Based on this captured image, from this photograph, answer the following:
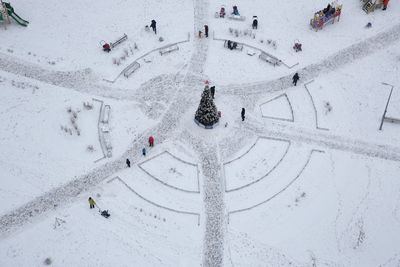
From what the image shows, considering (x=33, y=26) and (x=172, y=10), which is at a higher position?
(x=172, y=10)

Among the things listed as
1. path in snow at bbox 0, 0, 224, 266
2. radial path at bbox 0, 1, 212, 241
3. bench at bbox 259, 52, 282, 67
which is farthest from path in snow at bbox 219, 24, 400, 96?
path in snow at bbox 0, 0, 224, 266

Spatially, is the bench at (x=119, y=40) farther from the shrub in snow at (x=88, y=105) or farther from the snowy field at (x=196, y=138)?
the shrub in snow at (x=88, y=105)

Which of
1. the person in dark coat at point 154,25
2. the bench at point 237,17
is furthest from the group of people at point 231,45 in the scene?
the person in dark coat at point 154,25

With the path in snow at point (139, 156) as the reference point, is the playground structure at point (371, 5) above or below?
above

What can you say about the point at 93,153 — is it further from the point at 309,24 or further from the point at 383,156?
the point at 309,24

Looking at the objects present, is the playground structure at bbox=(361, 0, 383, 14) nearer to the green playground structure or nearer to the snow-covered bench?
the snow-covered bench

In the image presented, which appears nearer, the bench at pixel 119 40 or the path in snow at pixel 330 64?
the path in snow at pixel 330 64

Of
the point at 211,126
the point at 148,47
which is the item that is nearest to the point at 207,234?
the point at 211,126

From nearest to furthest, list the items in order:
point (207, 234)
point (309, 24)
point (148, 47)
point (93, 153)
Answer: point (207, 234) < point (93, 153) < point (148, 47) < point (309, 24)
